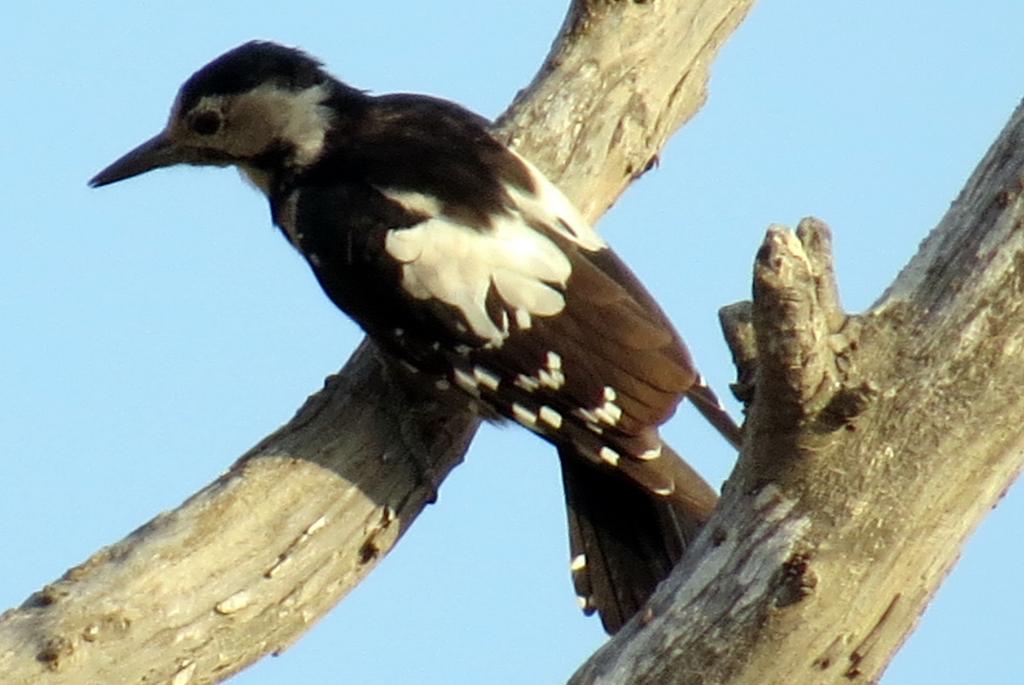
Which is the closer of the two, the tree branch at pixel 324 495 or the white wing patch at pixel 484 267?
the tree branch at pixel 324 495

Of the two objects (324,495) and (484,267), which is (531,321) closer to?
(484,267)

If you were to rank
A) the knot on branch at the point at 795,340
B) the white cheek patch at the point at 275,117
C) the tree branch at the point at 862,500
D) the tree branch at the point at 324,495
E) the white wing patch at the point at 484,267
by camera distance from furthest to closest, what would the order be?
the white cheek patch at the point at 275,117
the white wing patch at the point at 484,267
the tree branch at the point at 324,495
the tree branch at the point at 862,500
the knot on branch at the point at 795,340

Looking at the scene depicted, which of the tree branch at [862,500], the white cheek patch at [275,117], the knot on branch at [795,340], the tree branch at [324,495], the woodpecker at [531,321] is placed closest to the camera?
the knot on branch at [795,340]

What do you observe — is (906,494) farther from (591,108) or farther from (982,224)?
(591,108)

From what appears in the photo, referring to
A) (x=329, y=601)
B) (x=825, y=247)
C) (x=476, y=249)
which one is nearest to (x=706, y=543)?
(x=825, y=247)

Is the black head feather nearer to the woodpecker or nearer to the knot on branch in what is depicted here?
the woodpecker

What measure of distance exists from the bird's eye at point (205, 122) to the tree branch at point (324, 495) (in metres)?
0.69

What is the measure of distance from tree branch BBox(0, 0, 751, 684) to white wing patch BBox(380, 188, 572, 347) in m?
0.21

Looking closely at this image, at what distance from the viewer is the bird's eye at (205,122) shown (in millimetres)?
4488

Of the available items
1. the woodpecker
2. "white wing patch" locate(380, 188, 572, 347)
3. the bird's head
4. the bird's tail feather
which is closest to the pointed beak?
the bird's head

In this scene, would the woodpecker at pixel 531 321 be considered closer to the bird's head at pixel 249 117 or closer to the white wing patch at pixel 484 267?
the white wing patch at pixel 484 267

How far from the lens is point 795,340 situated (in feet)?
8.54

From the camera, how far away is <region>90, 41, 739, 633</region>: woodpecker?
377 cm

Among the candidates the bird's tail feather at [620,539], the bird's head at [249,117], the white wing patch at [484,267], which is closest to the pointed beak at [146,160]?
the bird's head at [249,117]
